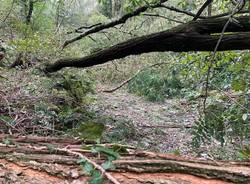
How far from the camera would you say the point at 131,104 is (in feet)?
24.2

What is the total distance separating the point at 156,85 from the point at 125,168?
25.3 feet

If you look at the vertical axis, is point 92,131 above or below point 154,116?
above

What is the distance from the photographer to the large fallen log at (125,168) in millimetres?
959

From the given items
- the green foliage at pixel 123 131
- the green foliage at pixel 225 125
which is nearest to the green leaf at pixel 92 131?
the green foliage at pixel 225 125

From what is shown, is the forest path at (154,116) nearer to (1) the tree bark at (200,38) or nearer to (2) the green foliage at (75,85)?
(2) the green foliage at (75,85)

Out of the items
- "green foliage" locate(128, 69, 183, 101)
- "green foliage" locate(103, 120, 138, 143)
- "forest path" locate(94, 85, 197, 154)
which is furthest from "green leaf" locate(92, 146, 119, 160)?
"green foliage" locate(128, 69, 183, 101)

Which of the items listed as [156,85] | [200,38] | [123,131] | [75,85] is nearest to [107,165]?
[200,38]

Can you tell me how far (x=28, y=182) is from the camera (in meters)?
0.94

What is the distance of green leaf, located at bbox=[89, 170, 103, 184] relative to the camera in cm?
→ 89

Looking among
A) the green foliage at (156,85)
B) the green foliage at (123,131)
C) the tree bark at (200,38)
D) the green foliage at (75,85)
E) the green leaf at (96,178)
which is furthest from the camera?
the green foliage at (156,85)

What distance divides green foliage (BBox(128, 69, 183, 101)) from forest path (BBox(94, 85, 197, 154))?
A: 179 millimetres

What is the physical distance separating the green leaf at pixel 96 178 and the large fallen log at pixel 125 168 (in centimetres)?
2

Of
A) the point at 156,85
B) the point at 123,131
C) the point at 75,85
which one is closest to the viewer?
the point at 123,131

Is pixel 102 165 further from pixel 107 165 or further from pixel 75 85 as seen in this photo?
pixel 75 85
